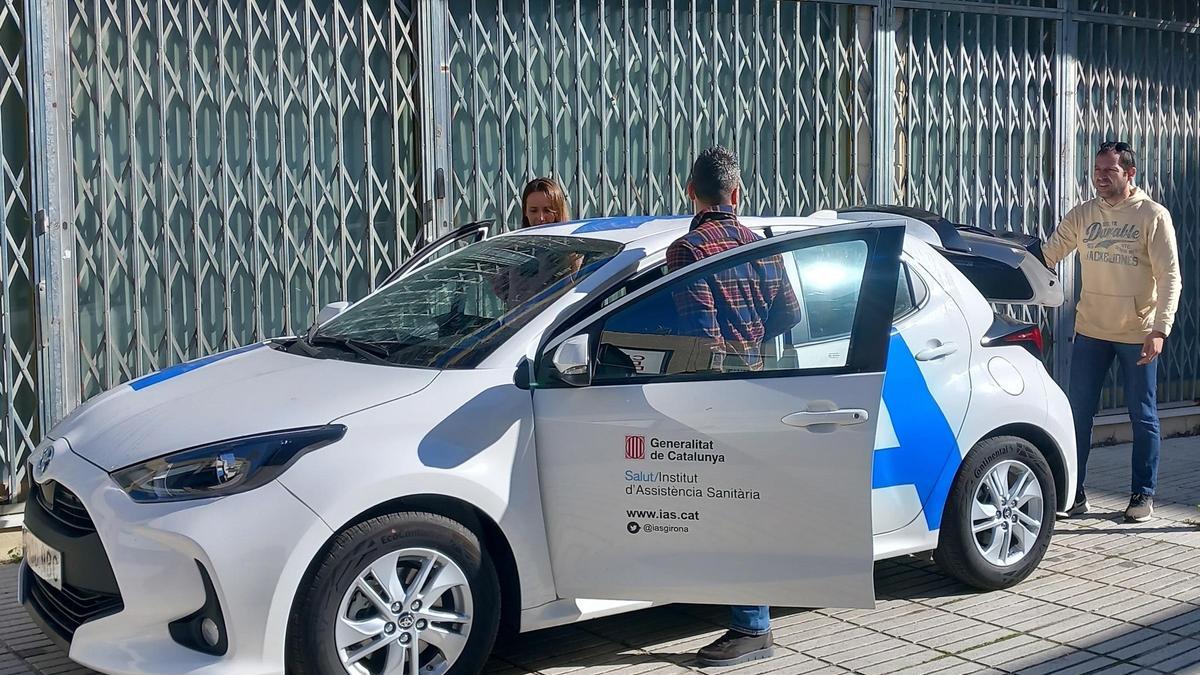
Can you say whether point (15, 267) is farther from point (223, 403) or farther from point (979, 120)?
point (979, 120)

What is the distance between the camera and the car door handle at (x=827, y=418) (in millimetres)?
4340

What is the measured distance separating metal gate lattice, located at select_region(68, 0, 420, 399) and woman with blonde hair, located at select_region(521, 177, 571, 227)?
3.09 feet

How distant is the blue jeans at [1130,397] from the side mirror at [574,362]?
3.47m

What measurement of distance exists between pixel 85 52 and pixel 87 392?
1694 millimetres

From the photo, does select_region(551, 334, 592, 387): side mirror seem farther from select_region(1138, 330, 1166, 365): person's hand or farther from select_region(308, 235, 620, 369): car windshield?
select_region(1138, 330, 1166, 365): person's hand

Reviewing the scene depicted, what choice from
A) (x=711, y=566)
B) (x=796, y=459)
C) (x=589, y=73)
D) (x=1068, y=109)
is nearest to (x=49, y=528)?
(x=711, y=566)

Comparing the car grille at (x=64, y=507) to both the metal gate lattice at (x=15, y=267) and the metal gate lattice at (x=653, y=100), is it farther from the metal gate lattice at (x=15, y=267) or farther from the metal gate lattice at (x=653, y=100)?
the metal gate lattice at (x=653, y=100)

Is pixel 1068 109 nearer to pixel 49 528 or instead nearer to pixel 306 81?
pixel 306 81

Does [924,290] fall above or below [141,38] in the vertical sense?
below

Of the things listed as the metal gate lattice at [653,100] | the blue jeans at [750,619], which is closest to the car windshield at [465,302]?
the blue jeans at [750,619]

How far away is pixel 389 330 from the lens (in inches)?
193

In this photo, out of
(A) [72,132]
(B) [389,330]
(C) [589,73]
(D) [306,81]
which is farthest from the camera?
Answer: (C) [589,73]

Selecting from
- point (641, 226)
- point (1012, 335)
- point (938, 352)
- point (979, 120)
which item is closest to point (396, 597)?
point (641, 226)

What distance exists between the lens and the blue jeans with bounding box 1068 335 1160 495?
6855mm
